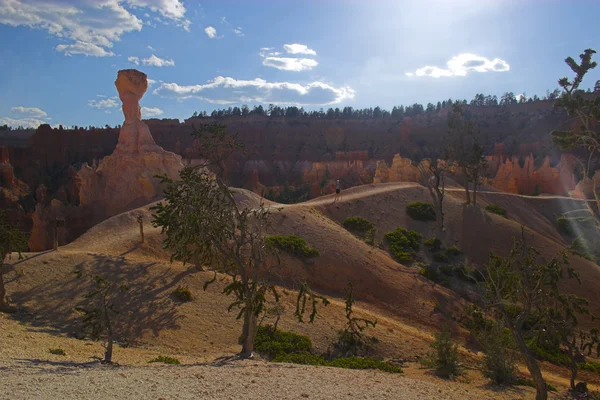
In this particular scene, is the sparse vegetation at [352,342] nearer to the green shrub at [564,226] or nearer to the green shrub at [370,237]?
the green shrub at [370,237]

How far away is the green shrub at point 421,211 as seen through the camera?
3594 cm

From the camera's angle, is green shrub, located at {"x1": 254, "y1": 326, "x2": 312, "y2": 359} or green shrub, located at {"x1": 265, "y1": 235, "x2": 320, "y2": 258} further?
green shrub, located at {"x1": 265, "y1": 235, "x2": 320, "y2": 258}

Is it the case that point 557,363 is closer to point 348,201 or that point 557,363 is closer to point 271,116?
point 348,201

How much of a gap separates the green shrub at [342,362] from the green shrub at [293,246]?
10346 millimetres

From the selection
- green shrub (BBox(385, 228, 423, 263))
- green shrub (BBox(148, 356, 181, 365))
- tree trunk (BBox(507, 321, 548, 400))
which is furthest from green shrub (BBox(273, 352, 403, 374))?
green shrub (BBox(385, 228, 423, 263))

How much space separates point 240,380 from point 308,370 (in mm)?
2344

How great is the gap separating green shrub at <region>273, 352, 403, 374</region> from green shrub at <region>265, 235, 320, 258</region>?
407 inches

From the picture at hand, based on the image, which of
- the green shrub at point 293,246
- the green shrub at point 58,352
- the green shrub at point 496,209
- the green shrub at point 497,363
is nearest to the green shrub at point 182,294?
the green shrub at point 58,352

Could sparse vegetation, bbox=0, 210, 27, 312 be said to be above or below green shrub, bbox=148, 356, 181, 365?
above

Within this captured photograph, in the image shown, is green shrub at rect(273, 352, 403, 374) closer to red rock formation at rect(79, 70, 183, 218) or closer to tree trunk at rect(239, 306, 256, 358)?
tree trunk at rect(239, 306, 256, 358)

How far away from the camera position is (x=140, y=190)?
3173 cm

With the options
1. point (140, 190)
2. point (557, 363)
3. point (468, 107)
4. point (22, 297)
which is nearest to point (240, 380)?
point (22, 297)

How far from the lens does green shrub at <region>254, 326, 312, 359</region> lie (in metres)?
15.5

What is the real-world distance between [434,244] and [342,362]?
1874 cm
